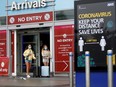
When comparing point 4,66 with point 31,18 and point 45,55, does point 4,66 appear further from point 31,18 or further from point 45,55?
point 31,18

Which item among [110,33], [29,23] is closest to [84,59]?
[110,33]

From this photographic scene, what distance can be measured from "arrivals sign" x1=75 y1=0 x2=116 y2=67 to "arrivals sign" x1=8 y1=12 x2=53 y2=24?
11.2 metres

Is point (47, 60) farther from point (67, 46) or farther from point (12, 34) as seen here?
point (12, 34)

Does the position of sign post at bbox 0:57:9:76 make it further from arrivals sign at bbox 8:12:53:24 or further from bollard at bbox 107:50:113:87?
bollard at bbox 107:50:113:87

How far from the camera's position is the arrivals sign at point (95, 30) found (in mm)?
11203

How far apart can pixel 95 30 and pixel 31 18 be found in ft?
41.2

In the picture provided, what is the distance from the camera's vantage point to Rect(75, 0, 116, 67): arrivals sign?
1120cm

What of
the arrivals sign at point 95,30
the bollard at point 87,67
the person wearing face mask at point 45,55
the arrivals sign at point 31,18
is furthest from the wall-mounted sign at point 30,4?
the bollard at point 87,67

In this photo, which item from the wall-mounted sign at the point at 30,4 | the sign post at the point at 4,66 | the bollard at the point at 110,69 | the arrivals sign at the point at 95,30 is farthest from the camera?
the wall-mounted sign at the point at 30,4

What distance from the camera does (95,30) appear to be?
37.5ft

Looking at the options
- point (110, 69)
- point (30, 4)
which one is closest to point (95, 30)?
point (110, 69)

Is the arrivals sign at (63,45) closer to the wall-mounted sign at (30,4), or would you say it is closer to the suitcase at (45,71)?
the suitcase at (45,71)

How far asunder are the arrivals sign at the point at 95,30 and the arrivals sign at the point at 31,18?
440 inches

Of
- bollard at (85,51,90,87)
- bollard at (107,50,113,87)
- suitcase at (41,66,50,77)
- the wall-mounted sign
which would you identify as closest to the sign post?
suitcase at (41,66,50,77)
